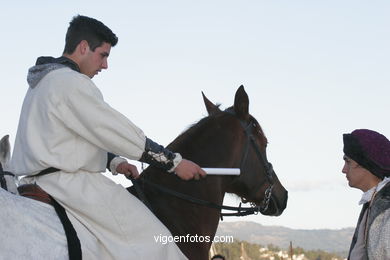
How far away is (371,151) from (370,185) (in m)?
0.28

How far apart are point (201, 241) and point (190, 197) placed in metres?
0.37

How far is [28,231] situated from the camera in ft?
13.3

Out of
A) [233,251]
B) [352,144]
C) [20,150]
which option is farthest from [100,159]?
[233,251]

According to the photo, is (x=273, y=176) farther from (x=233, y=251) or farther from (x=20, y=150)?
(x=233, y=251)

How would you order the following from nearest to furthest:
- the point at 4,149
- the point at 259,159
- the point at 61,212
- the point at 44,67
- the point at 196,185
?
the point at 61,212 → the point at 44,67 → the point at 196,185 → the point at 259,159 → the point at 4,149

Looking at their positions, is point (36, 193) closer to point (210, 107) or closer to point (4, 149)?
point (4, 149)

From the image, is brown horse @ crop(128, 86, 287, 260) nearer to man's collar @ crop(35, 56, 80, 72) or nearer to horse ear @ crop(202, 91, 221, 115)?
horse ear @ crop(202, 91, 221, 115)

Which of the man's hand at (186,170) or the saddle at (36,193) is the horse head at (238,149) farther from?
the saddle at (36,193)

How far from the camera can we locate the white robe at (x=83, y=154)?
4441mm

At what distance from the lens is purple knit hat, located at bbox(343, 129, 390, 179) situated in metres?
4.57

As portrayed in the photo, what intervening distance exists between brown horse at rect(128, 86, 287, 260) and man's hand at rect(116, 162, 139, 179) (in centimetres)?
9

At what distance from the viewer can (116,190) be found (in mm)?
4684

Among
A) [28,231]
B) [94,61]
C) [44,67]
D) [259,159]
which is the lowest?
[28,231]

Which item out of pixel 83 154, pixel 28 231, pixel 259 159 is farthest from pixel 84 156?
pixel 259 159
